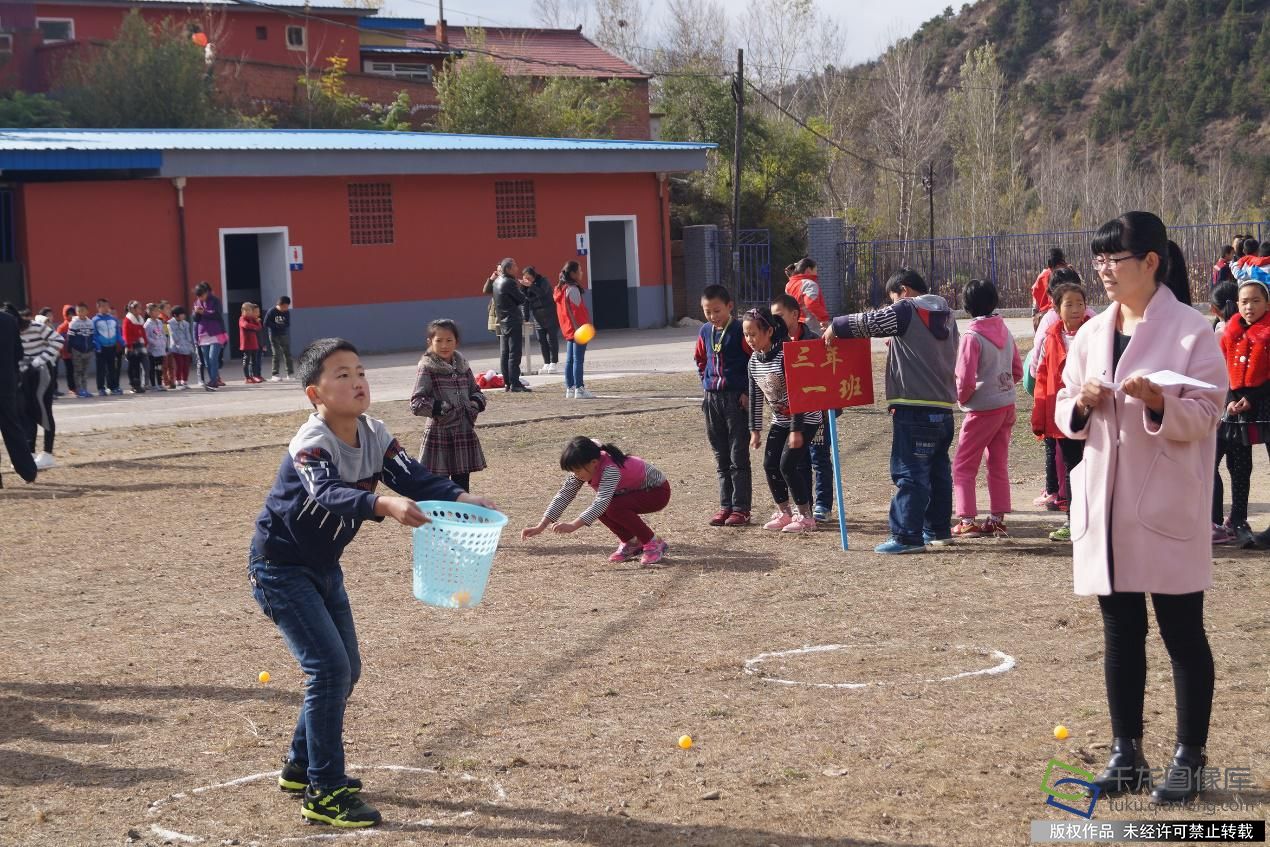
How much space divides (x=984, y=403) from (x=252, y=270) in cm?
2483

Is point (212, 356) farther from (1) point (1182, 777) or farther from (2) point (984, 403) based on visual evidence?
(1) point (1182, 777)

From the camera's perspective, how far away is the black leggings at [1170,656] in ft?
15.8

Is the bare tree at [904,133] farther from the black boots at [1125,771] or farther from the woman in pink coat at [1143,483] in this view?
the black boots at [1125,771]

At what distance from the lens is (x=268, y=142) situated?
30.7 metres

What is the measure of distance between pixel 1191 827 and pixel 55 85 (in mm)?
47013

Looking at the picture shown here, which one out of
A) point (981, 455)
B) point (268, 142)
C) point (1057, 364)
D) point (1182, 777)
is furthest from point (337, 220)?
point (1182, 777)

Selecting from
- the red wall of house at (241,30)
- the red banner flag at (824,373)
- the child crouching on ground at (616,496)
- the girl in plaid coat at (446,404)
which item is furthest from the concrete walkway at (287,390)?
the red wall of house at (241,30)

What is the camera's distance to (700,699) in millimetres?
6344

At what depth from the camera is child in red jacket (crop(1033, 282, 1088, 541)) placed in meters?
9.05

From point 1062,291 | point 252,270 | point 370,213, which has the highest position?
point 370,213

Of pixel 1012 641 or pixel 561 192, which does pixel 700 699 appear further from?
pixel 561 192

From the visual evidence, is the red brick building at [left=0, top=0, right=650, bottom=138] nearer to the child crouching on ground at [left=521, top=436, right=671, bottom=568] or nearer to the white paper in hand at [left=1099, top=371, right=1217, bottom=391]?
the child crouching on ground at [left=521, top=436, right=671, bottom=568]

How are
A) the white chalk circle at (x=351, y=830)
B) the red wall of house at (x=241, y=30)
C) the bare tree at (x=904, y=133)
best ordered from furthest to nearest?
1. the bare tree at (x=904, y=133)
2. the red wall of house at (x=241, y=30)
3. the white chalk circle at (x=351, y=830)

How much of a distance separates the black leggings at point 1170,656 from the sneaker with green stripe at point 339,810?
2555 millimetres
